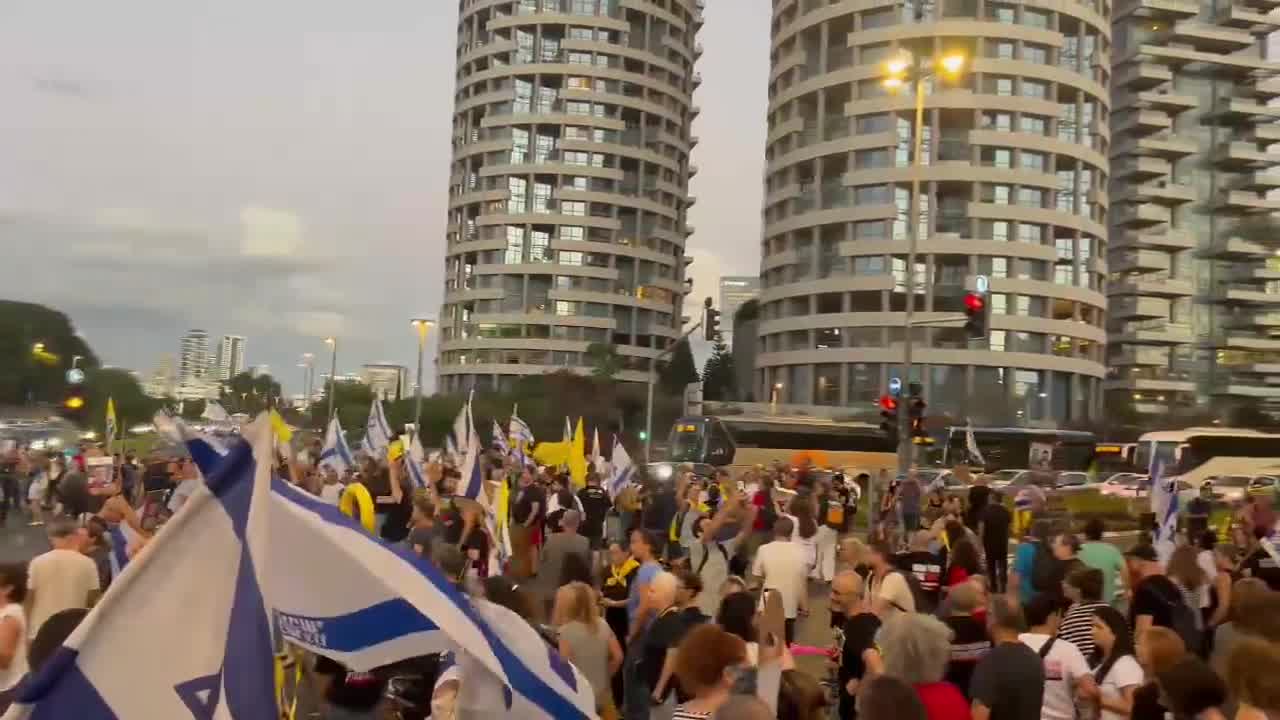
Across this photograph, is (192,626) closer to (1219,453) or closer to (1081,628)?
(1081,628)

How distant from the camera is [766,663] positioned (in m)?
5.17

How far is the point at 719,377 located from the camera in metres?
111

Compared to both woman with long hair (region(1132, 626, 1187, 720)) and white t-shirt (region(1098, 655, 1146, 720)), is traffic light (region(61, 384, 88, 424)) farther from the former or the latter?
woman with long hair (region(1132, 626, 1187, 720))

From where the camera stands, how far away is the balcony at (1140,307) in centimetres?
8806

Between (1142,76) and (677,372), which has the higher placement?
(1142,76)

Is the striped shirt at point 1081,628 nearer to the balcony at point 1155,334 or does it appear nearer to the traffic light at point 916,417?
the traffic light at point 916,417

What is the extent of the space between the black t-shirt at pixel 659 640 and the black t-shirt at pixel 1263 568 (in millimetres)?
5219

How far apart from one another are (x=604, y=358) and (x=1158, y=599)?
3133 inches

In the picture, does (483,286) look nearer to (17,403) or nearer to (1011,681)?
(17,403)

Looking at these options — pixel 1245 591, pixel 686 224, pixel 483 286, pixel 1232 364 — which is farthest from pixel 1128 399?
pixel 1245 591

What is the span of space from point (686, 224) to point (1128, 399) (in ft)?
131

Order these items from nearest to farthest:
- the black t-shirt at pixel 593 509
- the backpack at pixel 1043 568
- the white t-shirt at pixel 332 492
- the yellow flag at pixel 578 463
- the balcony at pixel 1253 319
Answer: the backpack at pixel 1043 568
the white t-shirt at pixel 332 492
the black t-shirt at pixel 593 509
the yellow flag at pixel 578 463
the balcony at pixel 1253 319

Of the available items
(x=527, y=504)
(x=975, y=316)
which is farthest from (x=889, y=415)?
(x=527, y=504)

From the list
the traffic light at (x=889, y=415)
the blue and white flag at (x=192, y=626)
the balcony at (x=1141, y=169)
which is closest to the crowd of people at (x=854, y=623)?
the blue and white flag at (x=192, y=626)
